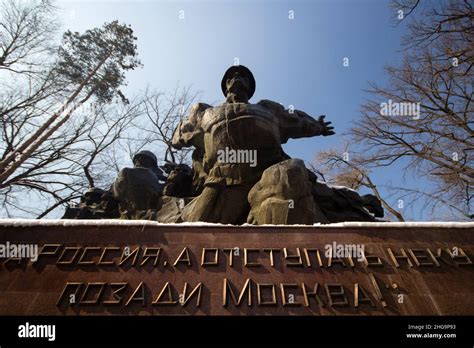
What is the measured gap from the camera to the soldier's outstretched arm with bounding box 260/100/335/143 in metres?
6.42

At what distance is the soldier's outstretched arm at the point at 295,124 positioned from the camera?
6422mm

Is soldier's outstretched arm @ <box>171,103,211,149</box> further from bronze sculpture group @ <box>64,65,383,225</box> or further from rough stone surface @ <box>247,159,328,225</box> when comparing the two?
rough stone surface @ <box>247,159,328,225</box>

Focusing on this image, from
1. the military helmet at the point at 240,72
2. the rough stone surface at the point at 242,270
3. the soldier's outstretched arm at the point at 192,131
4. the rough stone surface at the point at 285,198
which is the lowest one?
the rough stone surface at the point at 242,270

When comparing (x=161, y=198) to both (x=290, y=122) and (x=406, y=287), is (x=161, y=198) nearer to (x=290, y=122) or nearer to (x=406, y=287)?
(x=290, y=122)

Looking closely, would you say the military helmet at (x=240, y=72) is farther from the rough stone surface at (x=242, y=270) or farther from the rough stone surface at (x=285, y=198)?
the rough stone surface at (x=242, y=270)

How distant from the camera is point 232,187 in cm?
550

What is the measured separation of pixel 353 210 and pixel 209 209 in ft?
8.90

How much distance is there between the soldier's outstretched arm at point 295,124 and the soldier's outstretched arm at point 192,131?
125cm

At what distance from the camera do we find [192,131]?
20.8 ft

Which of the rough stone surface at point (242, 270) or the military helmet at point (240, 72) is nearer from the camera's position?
the rough stone surface at point (242, 270)

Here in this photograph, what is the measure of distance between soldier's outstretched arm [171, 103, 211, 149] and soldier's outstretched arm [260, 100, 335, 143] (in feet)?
4.10

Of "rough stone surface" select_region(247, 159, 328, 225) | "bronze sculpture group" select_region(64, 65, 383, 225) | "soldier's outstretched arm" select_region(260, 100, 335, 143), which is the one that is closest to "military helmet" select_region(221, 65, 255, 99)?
"bronze sculpture group" select_region(64, 65, 383, 225)

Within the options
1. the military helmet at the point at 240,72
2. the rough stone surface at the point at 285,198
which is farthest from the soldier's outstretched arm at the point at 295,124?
the rough stone surface at the point at 285,198
